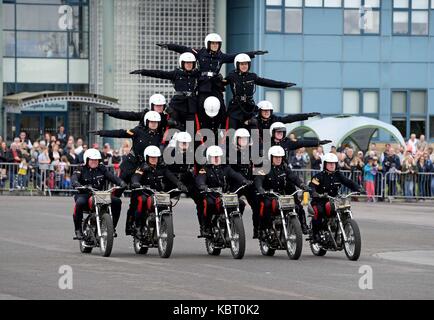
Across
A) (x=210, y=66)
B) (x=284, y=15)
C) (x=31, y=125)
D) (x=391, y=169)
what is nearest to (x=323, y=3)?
(x=284, y=15)

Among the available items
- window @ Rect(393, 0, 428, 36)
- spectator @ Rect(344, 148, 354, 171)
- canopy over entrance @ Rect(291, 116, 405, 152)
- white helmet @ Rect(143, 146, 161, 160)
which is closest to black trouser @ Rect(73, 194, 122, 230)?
white helmet @ Rect(143, 146, 161, 160)

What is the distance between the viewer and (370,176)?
40.7 meters

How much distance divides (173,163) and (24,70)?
32951 mm

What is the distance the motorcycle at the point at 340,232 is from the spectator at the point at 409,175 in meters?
18.8

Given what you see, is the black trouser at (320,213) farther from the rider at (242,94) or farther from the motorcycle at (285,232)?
the rider at (242,94)

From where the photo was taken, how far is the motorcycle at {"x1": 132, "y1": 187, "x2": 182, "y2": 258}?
21000mm

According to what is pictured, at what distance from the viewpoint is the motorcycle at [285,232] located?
69.4 feet

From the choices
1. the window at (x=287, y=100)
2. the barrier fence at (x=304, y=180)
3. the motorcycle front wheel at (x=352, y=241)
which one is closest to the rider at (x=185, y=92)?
the motorcycle front wheel at (x=352, y=241)

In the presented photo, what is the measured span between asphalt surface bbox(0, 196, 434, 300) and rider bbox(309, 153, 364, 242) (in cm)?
60

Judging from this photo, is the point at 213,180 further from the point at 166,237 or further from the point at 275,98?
the point at 275,98

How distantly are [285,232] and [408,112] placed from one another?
120 feet
